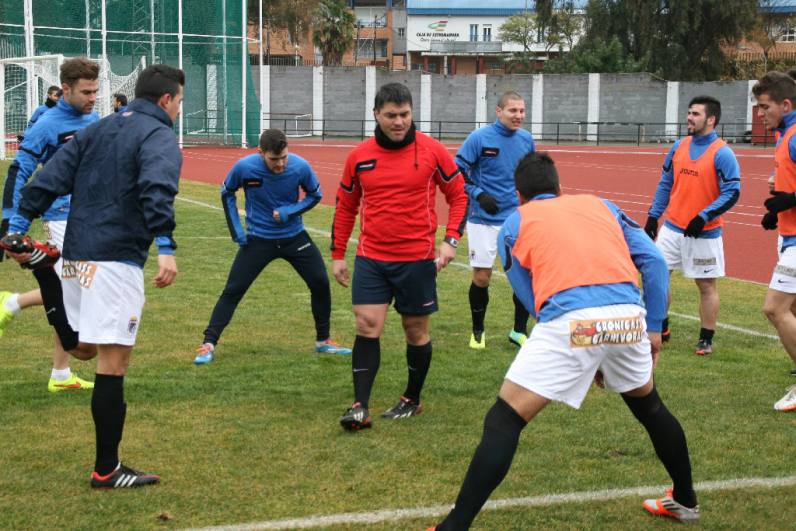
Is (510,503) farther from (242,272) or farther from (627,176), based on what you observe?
(627,176)

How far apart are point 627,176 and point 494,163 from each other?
940 inches

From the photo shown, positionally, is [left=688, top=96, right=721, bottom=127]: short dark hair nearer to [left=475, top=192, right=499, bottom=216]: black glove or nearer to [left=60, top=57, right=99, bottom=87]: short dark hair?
[left=475, top=192, right=499, bottom=216]: black glove

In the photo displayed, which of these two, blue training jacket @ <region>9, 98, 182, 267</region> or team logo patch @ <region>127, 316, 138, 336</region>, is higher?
blue training jacket @ <region>9, 98, 182, 267</region>

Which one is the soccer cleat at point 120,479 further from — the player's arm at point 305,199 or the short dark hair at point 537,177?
the player's arm at point 305,199

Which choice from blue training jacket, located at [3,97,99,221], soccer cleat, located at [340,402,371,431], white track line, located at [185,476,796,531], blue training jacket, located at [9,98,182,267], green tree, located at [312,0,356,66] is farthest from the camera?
green tree, located at [312,0,356,66]

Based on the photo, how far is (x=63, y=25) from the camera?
36094mm

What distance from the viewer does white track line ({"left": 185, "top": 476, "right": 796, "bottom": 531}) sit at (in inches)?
190

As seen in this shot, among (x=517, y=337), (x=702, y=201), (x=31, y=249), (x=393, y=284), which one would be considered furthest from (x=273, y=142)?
(x=702, y=201)

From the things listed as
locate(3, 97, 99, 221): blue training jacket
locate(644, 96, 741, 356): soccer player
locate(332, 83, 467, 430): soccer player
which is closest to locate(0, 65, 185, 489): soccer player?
locate(332, 83, 467, 430): soccer player

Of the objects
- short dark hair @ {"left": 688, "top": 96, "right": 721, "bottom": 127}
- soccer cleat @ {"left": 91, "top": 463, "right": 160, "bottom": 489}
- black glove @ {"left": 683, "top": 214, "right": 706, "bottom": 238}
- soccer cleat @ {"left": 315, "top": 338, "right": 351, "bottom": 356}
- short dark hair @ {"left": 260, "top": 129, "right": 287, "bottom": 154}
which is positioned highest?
short dark hair @ {"left": 688, "top": 96, "right": 721, "bottom": 127}

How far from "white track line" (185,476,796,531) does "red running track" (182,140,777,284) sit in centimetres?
821

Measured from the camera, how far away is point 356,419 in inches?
249

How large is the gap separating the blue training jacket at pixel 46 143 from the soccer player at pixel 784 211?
459 centimetres

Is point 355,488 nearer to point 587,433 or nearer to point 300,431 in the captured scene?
point 300,431
